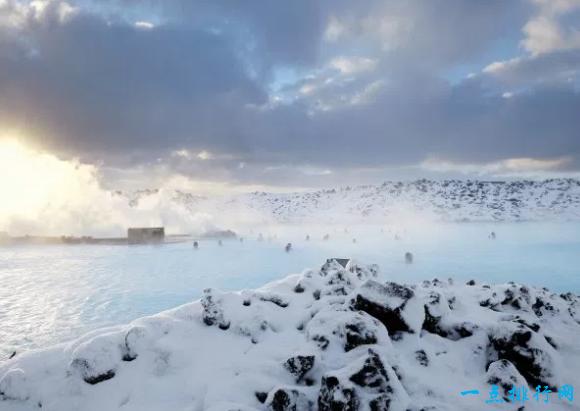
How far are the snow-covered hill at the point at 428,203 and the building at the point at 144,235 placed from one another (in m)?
34.2

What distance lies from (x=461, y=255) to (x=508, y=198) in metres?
73.6

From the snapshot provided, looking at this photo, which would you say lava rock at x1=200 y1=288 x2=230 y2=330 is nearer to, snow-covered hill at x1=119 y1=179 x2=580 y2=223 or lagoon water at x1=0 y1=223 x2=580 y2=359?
lagoon water at x1=0 y1=223 x2=580 y2=359

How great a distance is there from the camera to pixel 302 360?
419 cm

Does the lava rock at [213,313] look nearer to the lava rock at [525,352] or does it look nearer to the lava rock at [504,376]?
the lava rock at [504,376]

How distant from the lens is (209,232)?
37.3 metres

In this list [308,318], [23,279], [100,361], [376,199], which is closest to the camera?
[100,361]

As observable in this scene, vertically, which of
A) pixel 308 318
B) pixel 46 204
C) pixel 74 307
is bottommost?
pixel 74 307

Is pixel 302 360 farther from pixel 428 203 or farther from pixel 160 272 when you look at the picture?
pixel 428 203

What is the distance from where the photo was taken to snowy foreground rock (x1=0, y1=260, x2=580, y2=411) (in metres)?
3.74

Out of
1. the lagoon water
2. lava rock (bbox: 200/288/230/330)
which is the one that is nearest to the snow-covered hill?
the lagoon water

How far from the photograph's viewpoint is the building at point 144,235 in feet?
92.2

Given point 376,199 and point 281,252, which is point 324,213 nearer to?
point 376,199

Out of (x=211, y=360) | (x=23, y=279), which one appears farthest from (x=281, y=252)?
(x=211, y=360)

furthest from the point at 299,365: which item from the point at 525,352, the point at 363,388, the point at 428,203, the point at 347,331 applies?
the point at 428,203
